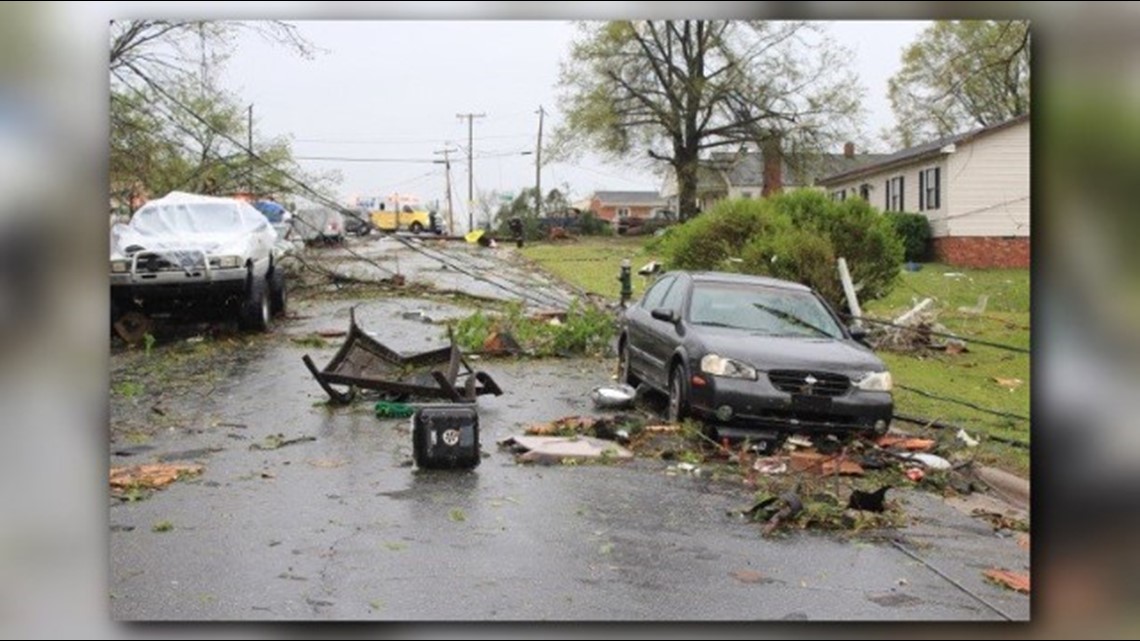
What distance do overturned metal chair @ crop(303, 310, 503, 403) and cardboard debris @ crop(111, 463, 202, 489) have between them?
222cm

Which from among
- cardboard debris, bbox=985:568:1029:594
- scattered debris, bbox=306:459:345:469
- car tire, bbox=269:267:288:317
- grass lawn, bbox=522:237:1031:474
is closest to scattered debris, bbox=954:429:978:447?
grass lawn, bbox=522:237:1031:474

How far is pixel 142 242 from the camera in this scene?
12.4 metres

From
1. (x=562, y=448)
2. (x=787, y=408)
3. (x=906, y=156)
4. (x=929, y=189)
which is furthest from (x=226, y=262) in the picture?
(x=929, y=189)

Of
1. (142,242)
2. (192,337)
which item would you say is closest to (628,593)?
(142,242)

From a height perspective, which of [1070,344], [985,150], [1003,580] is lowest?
[1003,580]

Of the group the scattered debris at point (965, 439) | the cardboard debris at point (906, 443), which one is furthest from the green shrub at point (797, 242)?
the cardboard debris at point (906, 443)

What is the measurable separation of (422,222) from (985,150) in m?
10.1

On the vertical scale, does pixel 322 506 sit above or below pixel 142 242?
below

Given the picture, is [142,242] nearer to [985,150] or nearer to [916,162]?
[985,150]

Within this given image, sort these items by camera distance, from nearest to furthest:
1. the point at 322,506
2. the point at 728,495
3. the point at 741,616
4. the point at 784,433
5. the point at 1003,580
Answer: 1. the point at 741,616
2. the point at 1003,580
3. the point at 322,506
4. the point at 728,495
5. the point at 784,433

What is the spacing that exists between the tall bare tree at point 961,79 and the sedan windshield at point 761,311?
2.05 meters

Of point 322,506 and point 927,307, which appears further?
point 927,307

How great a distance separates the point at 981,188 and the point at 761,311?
8590 mm

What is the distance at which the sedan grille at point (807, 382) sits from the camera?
884cm
